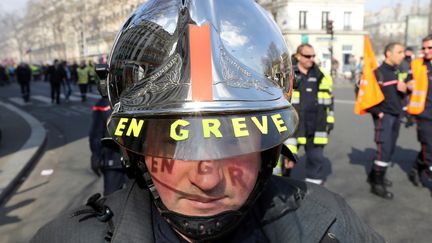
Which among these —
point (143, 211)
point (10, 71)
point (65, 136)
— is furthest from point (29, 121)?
point (10, 71)

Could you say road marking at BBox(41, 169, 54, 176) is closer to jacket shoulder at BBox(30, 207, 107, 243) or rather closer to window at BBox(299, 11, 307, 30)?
jacket shoulder at BBox(30, 207, 107, 243)

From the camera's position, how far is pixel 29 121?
10.4 meters

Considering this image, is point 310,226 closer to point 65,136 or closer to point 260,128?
point 260,128

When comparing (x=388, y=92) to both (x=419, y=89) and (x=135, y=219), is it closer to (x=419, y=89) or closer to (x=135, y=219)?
(x=419, y=89)

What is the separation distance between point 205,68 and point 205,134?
16cm

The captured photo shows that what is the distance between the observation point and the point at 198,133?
2.75 ft

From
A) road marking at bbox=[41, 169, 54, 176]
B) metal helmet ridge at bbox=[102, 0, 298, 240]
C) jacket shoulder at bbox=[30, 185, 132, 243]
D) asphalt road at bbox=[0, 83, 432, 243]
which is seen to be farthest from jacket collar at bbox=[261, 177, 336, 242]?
road marking at bbox=[41, 169, 54, 176]

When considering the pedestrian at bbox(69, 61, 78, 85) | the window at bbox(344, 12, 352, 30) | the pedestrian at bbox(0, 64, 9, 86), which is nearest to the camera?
the pedestrian at bbox(69, 61, 78, 85)

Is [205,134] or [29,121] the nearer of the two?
[205,134]

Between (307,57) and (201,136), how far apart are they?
3.83m

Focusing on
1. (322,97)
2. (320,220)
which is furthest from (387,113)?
(320,220)

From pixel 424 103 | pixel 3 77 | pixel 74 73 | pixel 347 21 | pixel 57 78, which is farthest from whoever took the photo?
pixel 347 21

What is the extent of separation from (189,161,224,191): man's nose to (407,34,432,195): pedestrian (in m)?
4.38

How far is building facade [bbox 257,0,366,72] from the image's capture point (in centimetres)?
4112
